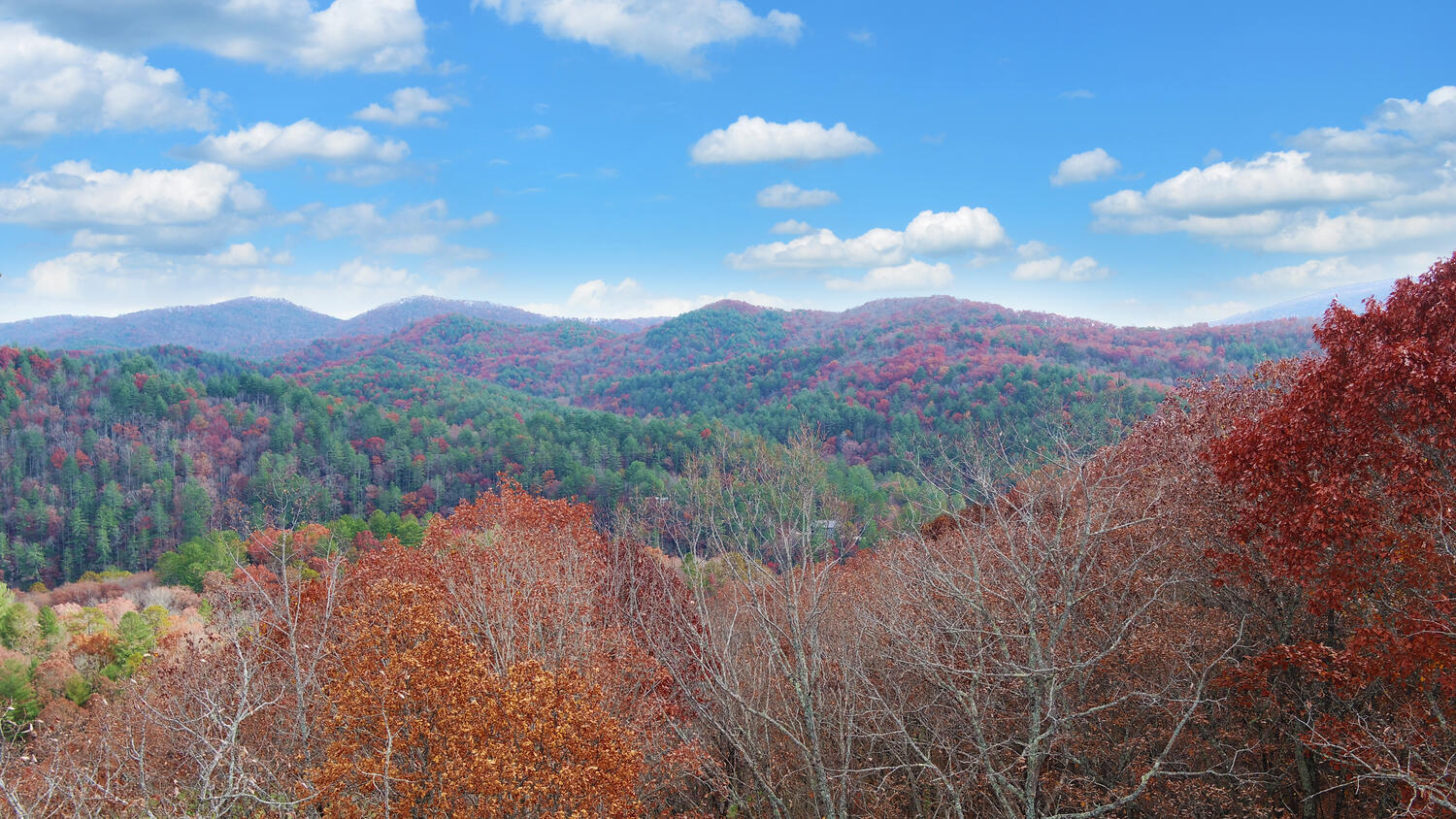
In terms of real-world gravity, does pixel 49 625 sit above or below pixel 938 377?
below

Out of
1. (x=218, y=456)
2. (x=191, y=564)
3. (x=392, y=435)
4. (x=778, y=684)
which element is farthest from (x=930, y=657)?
(x=218, y=456)

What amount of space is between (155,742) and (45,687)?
14.7 m

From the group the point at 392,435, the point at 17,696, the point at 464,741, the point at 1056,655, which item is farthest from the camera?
the point at 392,435

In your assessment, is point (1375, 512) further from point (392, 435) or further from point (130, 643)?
point (392, 435)

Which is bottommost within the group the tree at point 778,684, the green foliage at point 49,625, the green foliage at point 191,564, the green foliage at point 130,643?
the green foliage at point 191,564

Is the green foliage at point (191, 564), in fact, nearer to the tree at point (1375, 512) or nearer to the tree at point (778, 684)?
the tree at point (778, 684)

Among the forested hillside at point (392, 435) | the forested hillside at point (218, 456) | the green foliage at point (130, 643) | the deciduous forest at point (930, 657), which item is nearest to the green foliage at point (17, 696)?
the deciduous forest at point (930, 657)

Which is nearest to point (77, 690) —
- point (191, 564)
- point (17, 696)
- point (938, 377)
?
point (17, 696)

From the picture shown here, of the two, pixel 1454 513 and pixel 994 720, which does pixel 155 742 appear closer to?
pixel 994 720

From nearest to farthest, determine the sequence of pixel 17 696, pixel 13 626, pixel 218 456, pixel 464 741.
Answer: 1. pixel 464 741
2. pixel 17 696
3. pixel 13 626
4. pixel 218 456

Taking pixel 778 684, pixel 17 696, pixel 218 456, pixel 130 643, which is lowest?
pixel 218 456

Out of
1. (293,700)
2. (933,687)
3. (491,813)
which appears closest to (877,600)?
(933,687)

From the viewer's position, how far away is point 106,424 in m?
99.4

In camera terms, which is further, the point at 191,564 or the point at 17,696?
the point at 191,564
